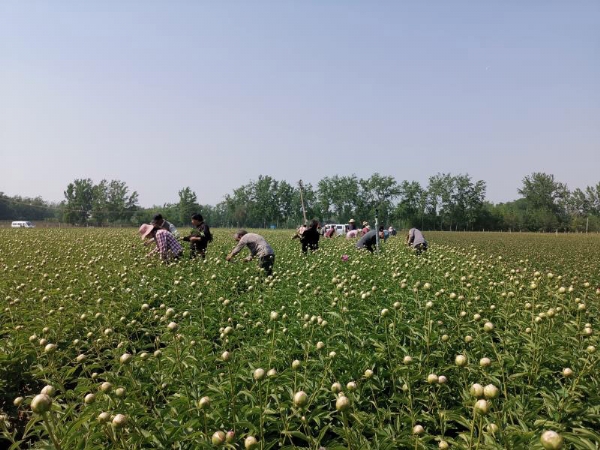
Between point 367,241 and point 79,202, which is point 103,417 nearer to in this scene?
point 367,241

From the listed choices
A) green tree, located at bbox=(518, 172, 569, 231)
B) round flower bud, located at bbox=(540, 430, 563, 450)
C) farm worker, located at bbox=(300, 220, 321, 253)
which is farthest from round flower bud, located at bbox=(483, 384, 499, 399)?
green tree, located at bbox=(518, 172, 569, 231)

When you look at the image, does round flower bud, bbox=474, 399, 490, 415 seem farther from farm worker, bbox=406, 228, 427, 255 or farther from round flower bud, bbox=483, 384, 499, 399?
farm worker, bbox=406, 228, 427, 255

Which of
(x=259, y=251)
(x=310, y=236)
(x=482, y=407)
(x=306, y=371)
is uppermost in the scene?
(x=310, y=236)

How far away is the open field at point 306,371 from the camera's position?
196 centimetres

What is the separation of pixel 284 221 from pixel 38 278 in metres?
81.5

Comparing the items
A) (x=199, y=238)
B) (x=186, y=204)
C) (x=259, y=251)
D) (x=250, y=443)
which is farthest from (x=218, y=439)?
(x=186, y=204)

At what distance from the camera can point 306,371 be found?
250cm

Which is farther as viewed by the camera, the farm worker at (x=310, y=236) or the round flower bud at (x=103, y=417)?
the farm worker at (x=310, y=236)

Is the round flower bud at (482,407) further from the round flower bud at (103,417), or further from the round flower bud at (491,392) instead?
the round flower bud at (103,417)

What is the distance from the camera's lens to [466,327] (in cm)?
353

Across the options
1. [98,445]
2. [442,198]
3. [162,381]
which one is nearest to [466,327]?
[162,381]

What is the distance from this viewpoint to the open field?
1957 millimetres

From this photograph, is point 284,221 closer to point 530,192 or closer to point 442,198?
point 442,198

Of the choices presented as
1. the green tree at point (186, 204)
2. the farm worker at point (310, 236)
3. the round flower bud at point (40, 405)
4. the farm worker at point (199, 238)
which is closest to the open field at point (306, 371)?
the round flower bud at point (40, 405)
